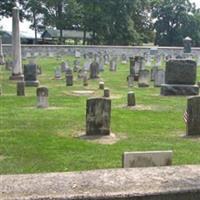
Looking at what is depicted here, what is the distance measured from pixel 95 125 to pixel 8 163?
2850mm

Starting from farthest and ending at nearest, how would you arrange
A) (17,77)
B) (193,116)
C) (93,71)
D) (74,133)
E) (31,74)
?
1. (93,71)
2. (17,77)
3. (31,74)
4. (74,133)
5. (193,116)

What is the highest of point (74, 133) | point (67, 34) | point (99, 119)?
point (67, 34)

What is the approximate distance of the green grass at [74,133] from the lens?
25.6 ft

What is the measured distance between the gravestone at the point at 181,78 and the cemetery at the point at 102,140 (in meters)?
0.03

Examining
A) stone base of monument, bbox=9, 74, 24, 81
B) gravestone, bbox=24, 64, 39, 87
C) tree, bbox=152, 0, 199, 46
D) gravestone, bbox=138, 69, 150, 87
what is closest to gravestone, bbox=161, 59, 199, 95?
gravestone, bbox=138, 69, 150, 87

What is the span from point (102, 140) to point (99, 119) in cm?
60

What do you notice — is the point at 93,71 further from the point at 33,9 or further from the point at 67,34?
the point at 67,34

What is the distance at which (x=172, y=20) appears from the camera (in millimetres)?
89062

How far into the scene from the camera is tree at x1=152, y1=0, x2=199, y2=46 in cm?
8544

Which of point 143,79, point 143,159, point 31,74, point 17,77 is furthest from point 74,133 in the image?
point 17,77

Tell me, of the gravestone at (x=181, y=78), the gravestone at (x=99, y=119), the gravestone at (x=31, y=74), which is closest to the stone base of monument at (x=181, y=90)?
the gravestone at (x=181, y=78)

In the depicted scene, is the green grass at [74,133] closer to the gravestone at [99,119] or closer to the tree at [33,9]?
the gravestone at [99,119]

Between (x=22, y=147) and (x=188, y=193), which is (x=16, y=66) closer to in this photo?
(x=22, y=147)

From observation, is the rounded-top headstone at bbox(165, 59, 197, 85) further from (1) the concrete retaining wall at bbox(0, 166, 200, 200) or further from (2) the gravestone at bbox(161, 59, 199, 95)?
(1) the concrete retaining wall at bbox(0, 166, 200, 200)
